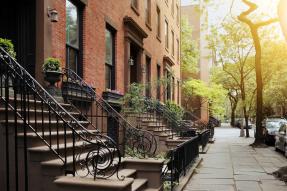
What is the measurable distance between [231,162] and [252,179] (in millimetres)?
4209

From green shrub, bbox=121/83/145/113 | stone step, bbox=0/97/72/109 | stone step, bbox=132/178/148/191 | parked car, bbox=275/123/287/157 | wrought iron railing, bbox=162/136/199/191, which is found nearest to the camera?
stone step, bbox=0/97/72/109

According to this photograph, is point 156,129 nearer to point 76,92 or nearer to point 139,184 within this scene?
point 76,92

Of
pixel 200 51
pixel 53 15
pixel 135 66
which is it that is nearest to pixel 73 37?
pixel 53 15

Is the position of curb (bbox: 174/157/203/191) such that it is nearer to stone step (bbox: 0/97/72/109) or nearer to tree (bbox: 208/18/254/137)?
stone step (bbox: 0/97/72/109)

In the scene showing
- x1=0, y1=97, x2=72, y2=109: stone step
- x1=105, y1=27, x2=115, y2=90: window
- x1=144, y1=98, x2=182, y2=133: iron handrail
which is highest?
x1=105, y1=27, x2=115, y2=90: window

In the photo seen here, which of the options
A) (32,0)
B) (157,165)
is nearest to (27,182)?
(157,165)

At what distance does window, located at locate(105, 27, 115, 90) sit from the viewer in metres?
15.9

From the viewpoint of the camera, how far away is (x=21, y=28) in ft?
35.4

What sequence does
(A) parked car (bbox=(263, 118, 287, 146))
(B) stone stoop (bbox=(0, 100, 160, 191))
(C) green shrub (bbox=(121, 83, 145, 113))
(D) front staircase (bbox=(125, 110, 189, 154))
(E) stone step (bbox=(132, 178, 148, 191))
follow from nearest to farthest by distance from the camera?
(B) stone stoop (bbox=(0, 100, 160, 191)), (E) stone step (bbox=(132, 178, 148, 191)), (C) green shrub (bbox=(121, 83, 145, 113)), (D) front staircase (bbox=(125, 110, 189, 154)), (A) parked car (bbox=(263, 118, 287, 146))

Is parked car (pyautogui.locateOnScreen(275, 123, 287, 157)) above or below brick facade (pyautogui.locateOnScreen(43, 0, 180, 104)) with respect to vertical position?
below

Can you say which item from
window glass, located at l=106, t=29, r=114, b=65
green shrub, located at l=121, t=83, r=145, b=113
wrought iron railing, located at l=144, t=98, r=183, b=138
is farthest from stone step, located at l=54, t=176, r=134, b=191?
wrought iron railing, located at l=144, t=98, r=183, b=138

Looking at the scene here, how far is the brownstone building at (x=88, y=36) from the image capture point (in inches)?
413

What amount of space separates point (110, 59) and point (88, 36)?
9.71 feet

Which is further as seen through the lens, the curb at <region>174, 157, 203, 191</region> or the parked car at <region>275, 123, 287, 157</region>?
the parked car at <region>275, 123, 287, 157</region>
